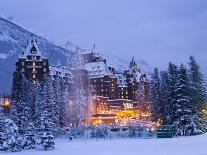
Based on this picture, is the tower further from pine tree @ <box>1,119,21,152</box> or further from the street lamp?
pine tree @ <box>1,119,21,152</box>

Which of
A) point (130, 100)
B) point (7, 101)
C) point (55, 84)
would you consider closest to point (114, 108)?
point (130, 100)

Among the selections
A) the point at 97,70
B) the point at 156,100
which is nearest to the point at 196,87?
the point at 156,100

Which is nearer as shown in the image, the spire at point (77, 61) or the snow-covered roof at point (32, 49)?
the snow-covered roof at point (32, 49)

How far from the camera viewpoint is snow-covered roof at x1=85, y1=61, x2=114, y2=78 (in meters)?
186

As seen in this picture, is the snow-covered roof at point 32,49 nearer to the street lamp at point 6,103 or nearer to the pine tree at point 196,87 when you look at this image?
the street lamp at point 6,103

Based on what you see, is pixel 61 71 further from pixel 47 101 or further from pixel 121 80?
pixel 47 101

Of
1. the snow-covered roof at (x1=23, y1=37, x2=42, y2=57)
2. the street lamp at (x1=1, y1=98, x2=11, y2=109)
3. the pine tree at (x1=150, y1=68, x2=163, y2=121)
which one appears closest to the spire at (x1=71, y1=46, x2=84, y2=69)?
the snow-covered roof at (x1=23, y1=37, x2=42, y2=57)

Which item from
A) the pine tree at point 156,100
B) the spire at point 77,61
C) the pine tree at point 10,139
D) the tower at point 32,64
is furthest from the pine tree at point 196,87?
the spire at point 77,61

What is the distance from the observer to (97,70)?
619ft

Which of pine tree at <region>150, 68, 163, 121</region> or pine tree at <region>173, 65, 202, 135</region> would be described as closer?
pine tree at <region>173, 65, 202, 135</region>

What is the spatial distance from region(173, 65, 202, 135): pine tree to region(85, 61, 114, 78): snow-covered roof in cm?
9695

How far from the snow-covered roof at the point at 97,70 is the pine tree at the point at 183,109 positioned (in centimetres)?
9695

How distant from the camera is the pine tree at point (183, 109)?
84750 millimetres

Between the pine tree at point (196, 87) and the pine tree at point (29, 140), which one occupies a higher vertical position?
the pine tree at point (196, 87)
